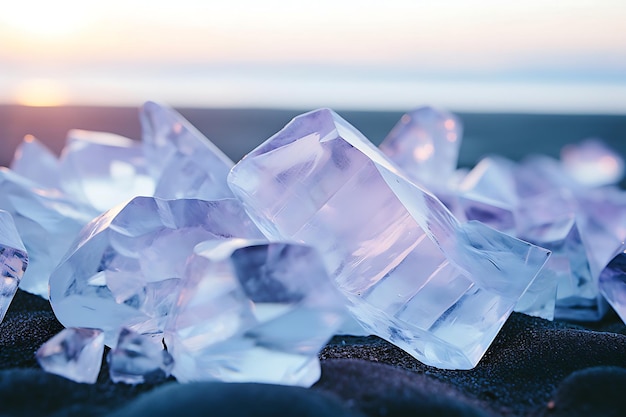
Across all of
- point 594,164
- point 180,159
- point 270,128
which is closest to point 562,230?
point 180,159

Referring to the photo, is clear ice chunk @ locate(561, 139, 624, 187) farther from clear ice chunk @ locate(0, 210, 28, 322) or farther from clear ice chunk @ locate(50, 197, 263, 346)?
clear ice chunk @ locate(0, 210, 28, 322)

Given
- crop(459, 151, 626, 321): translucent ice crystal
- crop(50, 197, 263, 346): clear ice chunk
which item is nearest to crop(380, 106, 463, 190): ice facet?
crop(459, 151, 626, 321): translucent ice crystal

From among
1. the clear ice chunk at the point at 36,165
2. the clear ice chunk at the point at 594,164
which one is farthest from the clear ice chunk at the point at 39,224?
the clear ice chunk at the point at 594,164

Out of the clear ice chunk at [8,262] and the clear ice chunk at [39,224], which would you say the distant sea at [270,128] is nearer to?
the clear ice chunk at [39,224]

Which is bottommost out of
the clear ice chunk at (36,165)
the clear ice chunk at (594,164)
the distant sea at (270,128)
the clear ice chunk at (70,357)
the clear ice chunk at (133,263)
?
the distant sea at (270,128)

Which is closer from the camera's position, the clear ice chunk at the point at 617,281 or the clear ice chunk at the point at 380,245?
the clear ice chunk at the point at 380,245

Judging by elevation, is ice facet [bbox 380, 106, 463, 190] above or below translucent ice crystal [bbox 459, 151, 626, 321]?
above
